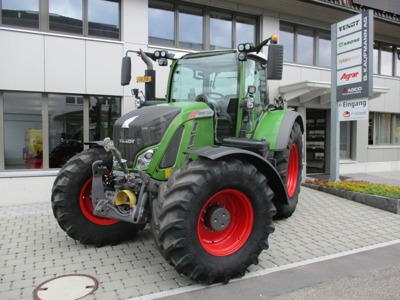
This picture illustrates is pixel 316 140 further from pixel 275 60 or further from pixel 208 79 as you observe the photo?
pixel 275 60

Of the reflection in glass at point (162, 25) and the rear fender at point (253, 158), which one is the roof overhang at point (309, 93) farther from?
the rear fender at point (253, 158)

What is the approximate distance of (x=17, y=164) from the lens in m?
7.75

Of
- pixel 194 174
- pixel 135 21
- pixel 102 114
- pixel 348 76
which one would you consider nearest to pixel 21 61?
pixel 102 114

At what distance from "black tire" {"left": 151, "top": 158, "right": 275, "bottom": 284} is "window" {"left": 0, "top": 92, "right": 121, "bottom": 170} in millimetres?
5032

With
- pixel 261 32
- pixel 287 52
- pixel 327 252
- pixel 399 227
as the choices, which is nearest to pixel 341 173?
pixel 287 52

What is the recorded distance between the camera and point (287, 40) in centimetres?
1124

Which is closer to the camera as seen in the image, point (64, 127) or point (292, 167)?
point (292, 167)

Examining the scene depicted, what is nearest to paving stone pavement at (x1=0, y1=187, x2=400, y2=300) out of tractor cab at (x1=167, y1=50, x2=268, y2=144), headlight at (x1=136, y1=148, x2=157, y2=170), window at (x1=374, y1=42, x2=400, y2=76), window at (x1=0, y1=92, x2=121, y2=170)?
headlight at (x1=136, y1=148, x2=157, y2=170)

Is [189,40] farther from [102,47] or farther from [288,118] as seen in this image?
[288,118]

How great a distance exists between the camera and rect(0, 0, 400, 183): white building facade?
7.56 meters

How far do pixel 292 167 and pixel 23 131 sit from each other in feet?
18.4

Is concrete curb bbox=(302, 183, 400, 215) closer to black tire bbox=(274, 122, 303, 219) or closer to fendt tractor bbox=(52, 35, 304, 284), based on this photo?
black tire bbox=(274, 122, 303, 219)

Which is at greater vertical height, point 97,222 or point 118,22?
point 118,22

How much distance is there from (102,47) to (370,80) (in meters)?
6.08
